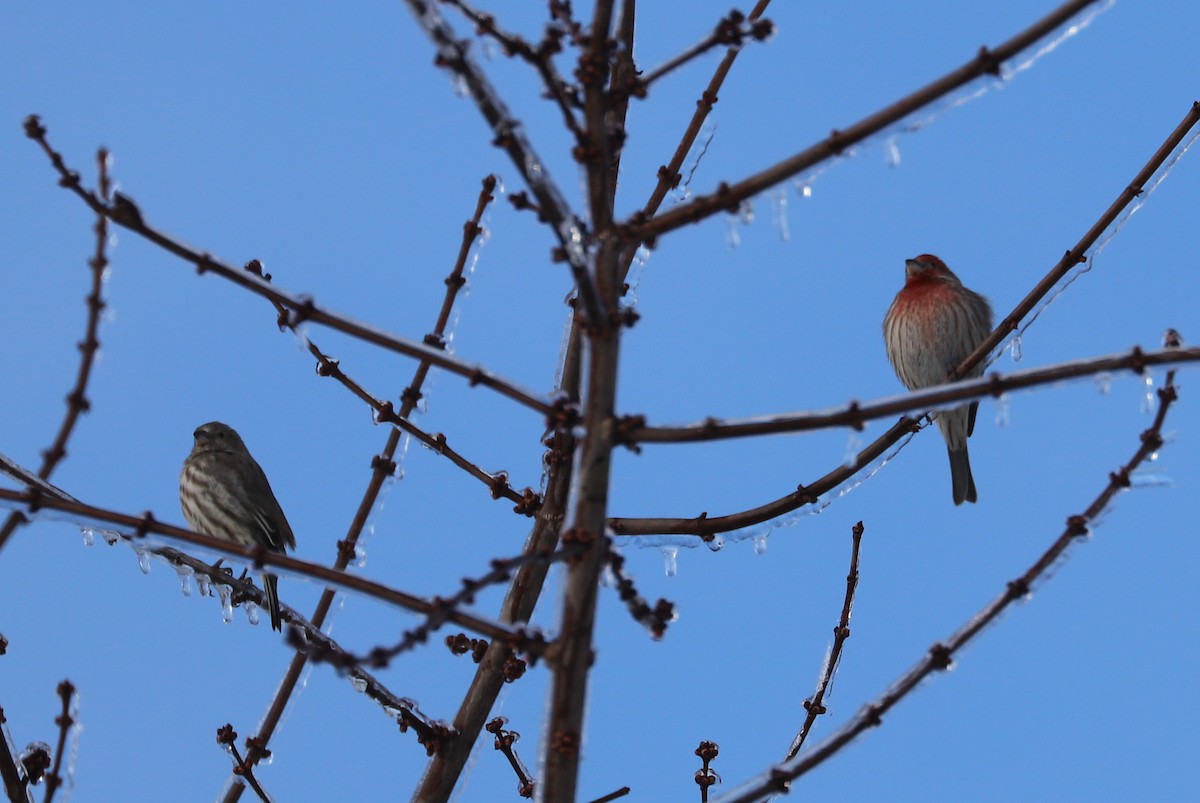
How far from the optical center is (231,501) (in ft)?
28.1

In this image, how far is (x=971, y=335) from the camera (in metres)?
9.12

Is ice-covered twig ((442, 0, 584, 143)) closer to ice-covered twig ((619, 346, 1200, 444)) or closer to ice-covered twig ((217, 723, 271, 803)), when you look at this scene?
ice-covered twig ((619, 346, 1200, 444))

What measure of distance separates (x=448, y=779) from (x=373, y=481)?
1.17 m

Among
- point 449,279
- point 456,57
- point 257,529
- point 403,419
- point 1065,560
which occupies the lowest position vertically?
Result: point 1065,560

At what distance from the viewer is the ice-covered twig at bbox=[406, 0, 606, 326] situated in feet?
7.75

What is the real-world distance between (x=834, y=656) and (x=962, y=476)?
5.10 m

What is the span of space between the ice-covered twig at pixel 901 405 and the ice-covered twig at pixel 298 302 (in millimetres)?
322

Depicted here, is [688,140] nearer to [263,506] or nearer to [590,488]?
[590,488]

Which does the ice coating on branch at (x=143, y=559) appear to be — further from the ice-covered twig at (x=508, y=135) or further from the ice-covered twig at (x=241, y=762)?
the ice-covered twig at (x=508, y=135)

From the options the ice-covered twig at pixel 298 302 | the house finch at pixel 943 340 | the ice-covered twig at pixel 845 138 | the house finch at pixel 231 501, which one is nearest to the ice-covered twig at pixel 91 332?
the ice-covered twig at pixel 298 302

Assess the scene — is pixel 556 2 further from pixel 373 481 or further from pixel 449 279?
pixel 373 481

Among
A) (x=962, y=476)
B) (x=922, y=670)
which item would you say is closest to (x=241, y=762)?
(x=922, y=670)

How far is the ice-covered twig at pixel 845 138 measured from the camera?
2398mm

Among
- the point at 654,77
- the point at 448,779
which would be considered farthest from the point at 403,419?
the point at 654,77
